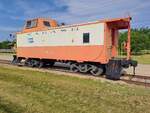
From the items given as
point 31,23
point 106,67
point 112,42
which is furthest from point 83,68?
point 31,23

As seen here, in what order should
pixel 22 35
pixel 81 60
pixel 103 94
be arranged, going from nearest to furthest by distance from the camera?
pixel 103 94 → pixel 81 60 → pixel 22 35

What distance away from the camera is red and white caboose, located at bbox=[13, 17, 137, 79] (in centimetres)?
1552

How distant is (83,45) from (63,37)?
200 cm

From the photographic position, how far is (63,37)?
718 inches

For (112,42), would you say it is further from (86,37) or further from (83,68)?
(83,68)

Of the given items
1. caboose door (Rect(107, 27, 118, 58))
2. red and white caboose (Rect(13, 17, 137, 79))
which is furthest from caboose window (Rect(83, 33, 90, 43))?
caboose door (Rect(107, 27, 118, 58))

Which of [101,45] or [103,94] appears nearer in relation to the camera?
[103,94]

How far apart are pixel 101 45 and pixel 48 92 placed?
6425 mm

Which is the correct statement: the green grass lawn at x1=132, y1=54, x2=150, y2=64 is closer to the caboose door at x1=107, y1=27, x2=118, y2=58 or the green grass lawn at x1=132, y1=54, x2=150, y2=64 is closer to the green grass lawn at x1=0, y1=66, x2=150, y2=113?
the caboose door at x1=107, y1=27, x2=118, y2=58

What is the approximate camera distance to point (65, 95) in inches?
382

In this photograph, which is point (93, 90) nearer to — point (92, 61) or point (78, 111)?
point (78, 111)

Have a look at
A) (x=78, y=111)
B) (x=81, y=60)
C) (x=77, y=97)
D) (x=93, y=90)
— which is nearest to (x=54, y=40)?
(x=81, y=60)

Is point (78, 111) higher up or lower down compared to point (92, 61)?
lower down

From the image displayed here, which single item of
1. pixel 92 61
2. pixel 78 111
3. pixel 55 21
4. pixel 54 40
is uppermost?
pixel 55 21
